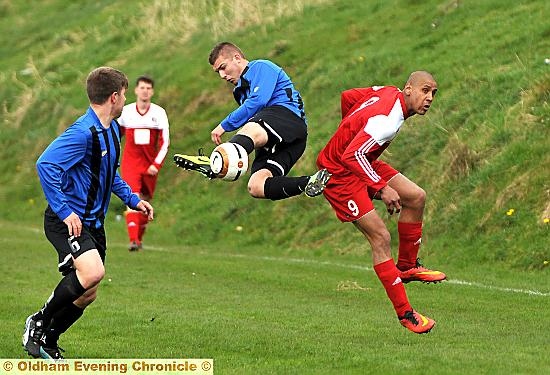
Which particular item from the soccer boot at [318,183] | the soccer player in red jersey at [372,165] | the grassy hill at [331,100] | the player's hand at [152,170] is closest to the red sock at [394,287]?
the soccer player in red jersey at [372,165]

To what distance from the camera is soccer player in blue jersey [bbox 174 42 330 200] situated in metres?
11.1

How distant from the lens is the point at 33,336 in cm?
864

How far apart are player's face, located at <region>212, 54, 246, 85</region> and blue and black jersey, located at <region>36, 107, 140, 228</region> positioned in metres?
2.89

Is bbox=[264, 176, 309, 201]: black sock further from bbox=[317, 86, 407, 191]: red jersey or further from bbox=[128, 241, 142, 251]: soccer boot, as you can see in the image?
bbox=[128, 241, 142, 251]: soccer boot

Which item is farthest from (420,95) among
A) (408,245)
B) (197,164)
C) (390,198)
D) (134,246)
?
(134,246)

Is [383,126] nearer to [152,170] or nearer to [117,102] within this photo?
[117,102]

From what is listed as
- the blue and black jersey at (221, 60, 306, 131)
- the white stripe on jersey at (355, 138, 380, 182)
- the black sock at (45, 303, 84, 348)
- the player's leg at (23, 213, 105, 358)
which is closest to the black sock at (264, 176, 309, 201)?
the blue and black jersey at (221, 60, 306, 131)

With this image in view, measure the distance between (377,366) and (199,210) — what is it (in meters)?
15.2

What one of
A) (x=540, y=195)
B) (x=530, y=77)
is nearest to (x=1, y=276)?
(x=540, y=195)

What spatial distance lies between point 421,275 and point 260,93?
7.89 ft

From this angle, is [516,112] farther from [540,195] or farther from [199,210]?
[199,210]

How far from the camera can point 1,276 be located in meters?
15.0

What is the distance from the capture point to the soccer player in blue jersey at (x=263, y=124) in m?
11.1

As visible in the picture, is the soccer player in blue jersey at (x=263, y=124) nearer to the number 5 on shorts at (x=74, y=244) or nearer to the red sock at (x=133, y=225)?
the number 5 on shorts at (x=74, y=244)
